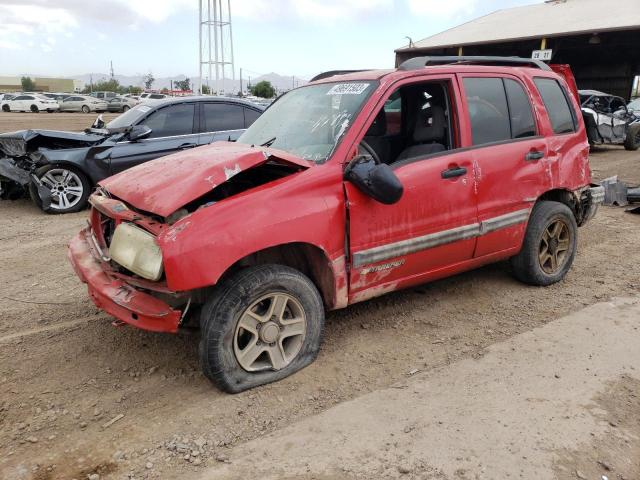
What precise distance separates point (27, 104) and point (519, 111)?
137ft

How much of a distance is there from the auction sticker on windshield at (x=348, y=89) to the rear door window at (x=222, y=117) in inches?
173

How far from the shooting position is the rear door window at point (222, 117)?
25.9 feet

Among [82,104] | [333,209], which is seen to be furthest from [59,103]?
[333,209]

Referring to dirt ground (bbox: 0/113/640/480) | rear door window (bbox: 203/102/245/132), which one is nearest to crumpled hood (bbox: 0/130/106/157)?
rear door window (bbox: 203/102/245/132)

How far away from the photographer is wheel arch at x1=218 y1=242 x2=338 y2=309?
3.24m

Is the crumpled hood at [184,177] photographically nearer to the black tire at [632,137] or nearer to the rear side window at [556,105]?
the rear side window at [556,105]

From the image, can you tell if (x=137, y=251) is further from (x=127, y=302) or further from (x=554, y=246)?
(x=554, y=246)

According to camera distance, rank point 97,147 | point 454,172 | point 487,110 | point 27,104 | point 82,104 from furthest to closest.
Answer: point 82,104 → point 27,104 → point 97,147 → point 487,110 → point 454,172

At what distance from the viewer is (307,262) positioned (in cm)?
342

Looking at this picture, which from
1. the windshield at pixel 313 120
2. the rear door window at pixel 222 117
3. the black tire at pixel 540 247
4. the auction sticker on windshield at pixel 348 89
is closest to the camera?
the windshield at pixel 313 120

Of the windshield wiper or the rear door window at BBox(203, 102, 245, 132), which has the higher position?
the rear door window at BBox(203, 102, 245, 132)

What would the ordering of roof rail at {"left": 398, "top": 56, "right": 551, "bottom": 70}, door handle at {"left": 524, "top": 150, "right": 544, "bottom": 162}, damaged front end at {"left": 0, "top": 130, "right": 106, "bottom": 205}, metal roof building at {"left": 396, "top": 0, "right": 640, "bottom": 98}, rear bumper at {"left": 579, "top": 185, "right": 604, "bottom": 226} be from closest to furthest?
roof rail at {"left": 398, "top": 56, "right": 551, "bottom": 70} < door handle at {"left": 524, "top": 150, "right": 544, "bottom": 162} < rear bumper at {"left": 579, "top": 185, "right": 604, "bottom": 226} < damaged front end at {"left": 0, "top": 130, "right": 106, "bottom": 205} < metal roof building at {"left": 396, "top": 0, "right": 640, "bottom": 98}

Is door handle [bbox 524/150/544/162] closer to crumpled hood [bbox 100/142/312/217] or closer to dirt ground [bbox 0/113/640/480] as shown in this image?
dirt ground [bbox 0/113/640/480]

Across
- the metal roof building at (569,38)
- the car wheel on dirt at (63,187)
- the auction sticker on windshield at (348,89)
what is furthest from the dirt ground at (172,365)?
the metal roof building at (569,38)
